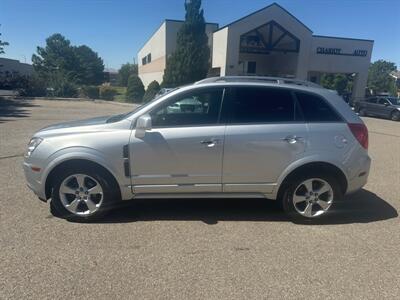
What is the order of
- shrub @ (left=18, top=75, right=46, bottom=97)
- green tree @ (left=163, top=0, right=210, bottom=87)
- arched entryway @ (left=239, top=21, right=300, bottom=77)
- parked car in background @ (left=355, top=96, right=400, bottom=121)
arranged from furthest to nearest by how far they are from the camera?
shrub @ (left=18, top=75, right=46, bottom=97) → arched entryway @ (left=239, top=21, right=300, bottom=77) → green tree @ (left=163, top=0, right=210, bottom=87) → parked car in background @ (left=355, top=96, right=400, bottom=121)

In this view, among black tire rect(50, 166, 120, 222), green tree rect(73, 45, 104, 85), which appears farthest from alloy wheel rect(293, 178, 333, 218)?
green tree rect(73, 45, 104, 85)

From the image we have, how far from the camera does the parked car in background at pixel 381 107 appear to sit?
23.5 m

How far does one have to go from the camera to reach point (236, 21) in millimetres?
27938

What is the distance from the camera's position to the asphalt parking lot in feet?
10.3

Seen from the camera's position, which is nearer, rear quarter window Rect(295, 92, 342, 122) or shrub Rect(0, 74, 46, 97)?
rear quarter window Rect(295, 92, 342, 122)

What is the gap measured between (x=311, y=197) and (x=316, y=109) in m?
1.16

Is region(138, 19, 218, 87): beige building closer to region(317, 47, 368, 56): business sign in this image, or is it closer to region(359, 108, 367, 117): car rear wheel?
region(317, 47, 368, 56): business sign

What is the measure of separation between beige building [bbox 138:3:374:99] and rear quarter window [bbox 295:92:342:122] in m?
24.5

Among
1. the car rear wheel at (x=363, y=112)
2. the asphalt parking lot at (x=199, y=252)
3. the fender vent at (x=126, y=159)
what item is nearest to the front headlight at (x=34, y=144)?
the asphalt parking lot at (x=199, y=252)

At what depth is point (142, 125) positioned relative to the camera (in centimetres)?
416

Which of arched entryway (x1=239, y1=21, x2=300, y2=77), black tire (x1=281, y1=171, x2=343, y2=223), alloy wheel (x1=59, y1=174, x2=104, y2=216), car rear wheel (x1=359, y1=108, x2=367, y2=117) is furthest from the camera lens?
arched entryway (x1=239, y1=21, x2=300, y2=77)

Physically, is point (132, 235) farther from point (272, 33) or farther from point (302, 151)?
point (272, 33)

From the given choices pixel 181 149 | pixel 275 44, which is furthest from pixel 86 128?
pixel 275 44

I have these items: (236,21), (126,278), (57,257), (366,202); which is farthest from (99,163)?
(236,21)
